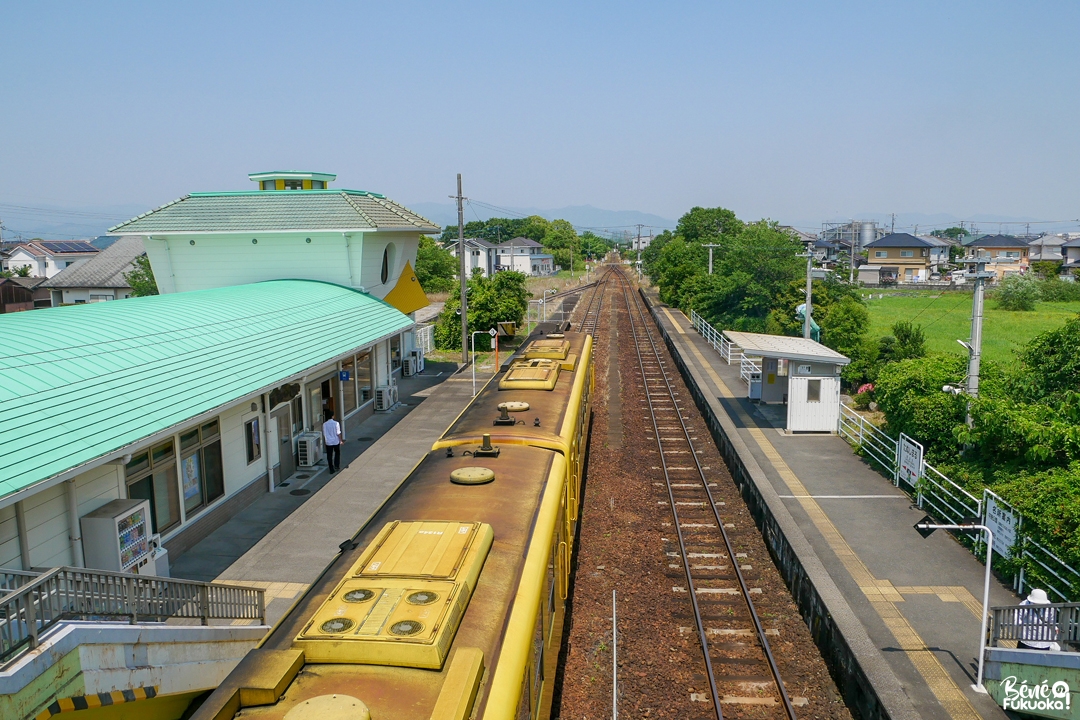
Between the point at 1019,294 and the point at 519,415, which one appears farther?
the point at 1019,294

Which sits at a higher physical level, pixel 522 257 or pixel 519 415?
pixel 522 257

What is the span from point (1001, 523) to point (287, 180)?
23.6 m

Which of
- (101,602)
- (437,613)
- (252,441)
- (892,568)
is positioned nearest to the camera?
(437,613)

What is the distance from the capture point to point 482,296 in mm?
35344

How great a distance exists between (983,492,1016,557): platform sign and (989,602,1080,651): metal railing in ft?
8.21

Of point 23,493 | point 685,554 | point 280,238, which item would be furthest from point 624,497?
point 280,238

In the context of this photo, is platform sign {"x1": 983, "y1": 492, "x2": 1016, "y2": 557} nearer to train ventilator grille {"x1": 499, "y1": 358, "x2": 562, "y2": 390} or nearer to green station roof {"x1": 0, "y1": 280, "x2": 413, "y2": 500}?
train ventilator grille {"x1": 499, "y1": 358, "x2": 562, "y2": 390}

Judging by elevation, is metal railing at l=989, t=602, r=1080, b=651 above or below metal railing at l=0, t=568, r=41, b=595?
below

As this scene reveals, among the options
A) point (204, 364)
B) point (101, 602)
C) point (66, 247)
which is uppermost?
point (66, 247)

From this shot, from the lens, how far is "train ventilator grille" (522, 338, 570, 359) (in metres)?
17.7

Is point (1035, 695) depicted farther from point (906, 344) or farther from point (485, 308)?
point (485, 308)

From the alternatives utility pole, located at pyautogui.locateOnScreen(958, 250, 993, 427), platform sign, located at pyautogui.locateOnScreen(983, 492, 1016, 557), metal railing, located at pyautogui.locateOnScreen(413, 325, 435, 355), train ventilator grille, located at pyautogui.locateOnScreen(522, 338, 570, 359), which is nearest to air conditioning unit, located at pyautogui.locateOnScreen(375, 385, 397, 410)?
train ventilator grille, located at pyautogui.locateOnScreen(522, 338, 570, 359)

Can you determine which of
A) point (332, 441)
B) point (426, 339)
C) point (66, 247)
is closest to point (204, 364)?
point (332, 441)

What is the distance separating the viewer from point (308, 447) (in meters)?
17.8
